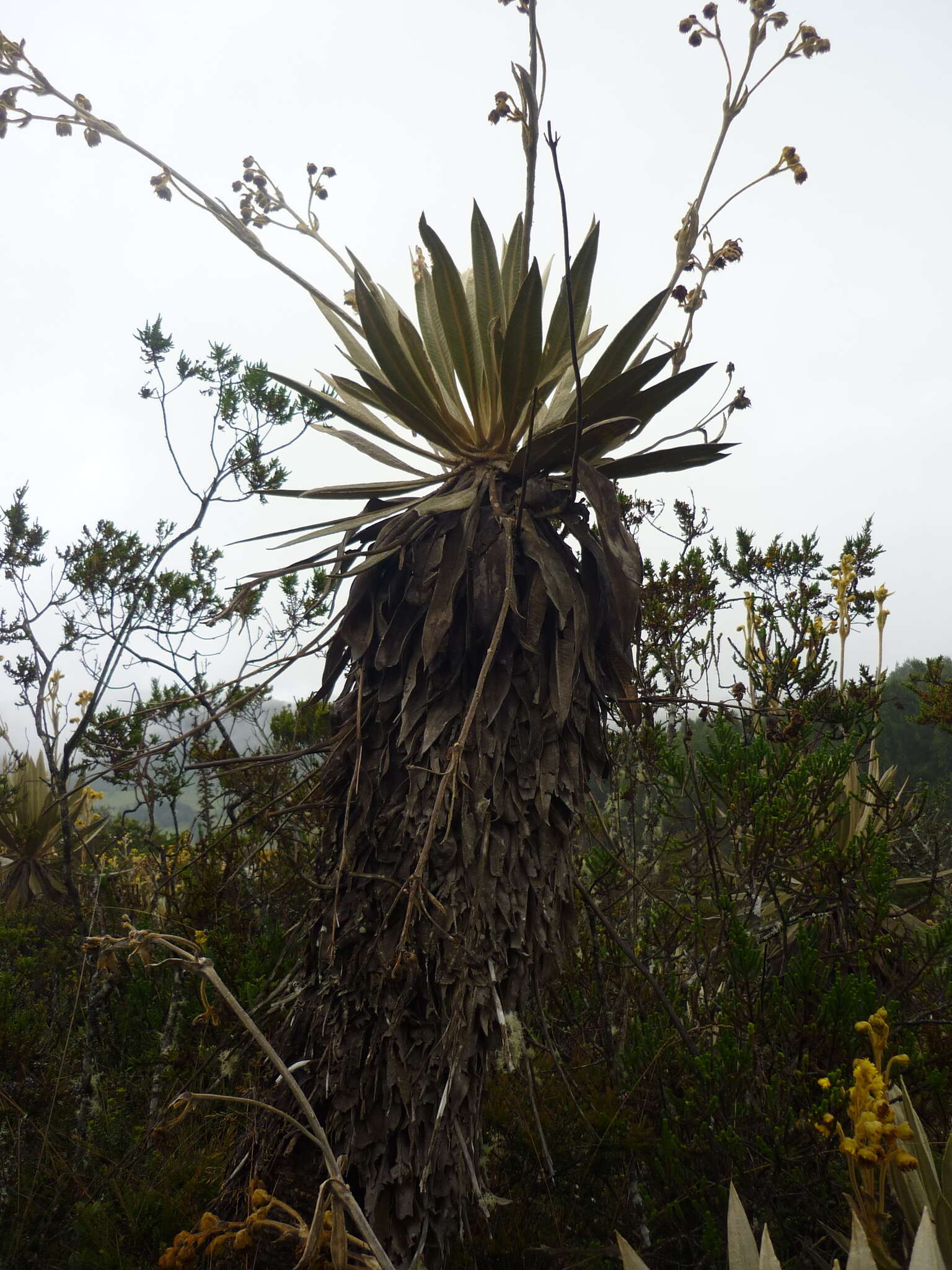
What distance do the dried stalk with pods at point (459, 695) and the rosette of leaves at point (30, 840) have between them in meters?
4.25

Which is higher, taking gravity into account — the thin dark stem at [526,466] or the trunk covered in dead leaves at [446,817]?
the thin dark stem at [526,466]

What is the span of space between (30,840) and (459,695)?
5031mm

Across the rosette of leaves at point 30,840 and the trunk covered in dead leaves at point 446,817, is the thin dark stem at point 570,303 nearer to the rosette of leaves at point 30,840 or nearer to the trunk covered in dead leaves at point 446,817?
the trunk covered in dead leaves at point 446,817

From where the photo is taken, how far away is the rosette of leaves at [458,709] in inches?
65.1

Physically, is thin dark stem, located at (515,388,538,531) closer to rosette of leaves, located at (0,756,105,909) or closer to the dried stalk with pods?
the dried stalk with pods

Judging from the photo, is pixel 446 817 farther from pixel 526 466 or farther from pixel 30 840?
pixel 30 840

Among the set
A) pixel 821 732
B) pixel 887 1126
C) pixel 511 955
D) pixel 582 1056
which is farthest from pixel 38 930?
pixel 887 1126

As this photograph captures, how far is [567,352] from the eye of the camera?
2410 mm

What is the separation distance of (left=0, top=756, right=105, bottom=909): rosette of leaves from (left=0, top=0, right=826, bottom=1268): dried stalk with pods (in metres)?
4.25

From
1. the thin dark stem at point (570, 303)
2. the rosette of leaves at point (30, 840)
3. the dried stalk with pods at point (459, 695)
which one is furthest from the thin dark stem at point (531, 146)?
the rosette of leaves at point (30, 840)

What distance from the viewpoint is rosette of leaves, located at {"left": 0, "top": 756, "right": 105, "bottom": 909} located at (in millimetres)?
5523

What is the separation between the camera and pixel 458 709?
191 cm

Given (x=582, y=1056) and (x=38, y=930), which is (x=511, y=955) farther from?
(x=38, y=930)

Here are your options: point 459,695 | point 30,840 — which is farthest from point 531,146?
point 30,840
